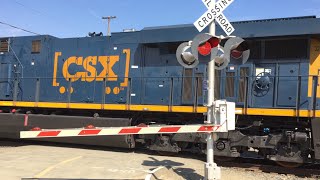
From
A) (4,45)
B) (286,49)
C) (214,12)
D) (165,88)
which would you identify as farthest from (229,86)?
(4,45)

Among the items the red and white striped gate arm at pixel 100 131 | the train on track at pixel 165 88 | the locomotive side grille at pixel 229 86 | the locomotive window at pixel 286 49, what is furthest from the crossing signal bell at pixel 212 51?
the locomotive window at pixel 286 49

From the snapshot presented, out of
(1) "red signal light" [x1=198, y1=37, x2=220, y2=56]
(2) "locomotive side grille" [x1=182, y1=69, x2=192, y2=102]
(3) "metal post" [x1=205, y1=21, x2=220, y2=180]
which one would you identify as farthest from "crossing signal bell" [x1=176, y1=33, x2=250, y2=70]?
(2) "locomotive side grille" [x1=182, y1=69, x2=192, y2=102]

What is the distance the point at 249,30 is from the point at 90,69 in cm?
522

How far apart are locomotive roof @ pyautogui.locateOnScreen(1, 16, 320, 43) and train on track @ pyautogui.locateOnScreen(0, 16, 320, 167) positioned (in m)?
0.03

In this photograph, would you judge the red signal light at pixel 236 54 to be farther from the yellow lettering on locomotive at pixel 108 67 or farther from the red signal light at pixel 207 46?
the yellow lettering on locomotive at pixel 108 67

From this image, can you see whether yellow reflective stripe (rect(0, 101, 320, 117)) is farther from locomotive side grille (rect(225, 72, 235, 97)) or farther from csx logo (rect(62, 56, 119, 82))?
csx logo (rect(62, 56, 119, 82))

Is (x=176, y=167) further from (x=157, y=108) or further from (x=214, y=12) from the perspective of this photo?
(x=214, y=12)

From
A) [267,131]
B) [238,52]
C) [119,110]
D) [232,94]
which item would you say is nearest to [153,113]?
[119,110]

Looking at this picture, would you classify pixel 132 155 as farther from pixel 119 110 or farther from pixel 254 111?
pixel 254 111

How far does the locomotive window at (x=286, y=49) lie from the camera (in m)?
9.91

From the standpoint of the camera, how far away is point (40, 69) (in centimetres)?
1361

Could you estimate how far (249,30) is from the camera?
10.2m

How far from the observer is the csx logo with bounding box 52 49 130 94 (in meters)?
12.1

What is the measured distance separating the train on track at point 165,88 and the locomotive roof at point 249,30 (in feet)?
0.08
